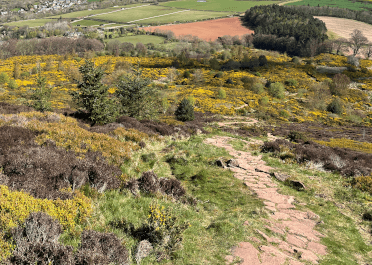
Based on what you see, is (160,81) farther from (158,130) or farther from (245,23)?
(245,23)

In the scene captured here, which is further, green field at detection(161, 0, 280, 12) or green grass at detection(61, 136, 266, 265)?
green field at detection(161, 0, 280, 12)

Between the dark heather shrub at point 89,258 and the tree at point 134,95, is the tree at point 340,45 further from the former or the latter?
the dark heather shrub at point 89,258

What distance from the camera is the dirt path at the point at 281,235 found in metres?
4.82

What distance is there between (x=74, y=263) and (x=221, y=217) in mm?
4053

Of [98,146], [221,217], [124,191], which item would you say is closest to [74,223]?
[124,191]

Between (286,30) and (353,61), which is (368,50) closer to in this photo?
(353,61)

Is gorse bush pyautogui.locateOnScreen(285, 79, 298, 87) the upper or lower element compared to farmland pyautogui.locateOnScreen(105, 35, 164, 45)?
lower

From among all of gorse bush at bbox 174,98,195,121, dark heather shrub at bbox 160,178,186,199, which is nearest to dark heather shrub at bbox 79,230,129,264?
dark heather shrub at bbox 160,178,186,199

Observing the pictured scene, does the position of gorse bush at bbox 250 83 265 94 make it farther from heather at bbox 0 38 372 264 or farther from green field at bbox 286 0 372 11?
green field at bbox 286 0 372 11

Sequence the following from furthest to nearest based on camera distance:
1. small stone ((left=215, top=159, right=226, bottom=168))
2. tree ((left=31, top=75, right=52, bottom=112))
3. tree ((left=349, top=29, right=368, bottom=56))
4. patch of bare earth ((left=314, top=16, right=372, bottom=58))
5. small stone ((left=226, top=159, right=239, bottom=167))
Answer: patch of bare earth ((left=314, top=16, right=372, bottom=58))
tree ((left=349, top=29, right=368, bottom=56))
tree ((left=31, top=75, right=52, bottom=112))
small stone ((left=226, top=159, right=239, bottom=167))
small stone ((left=215, top=159, right=226, bottom=168))

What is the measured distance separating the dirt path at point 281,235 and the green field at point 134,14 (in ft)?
637

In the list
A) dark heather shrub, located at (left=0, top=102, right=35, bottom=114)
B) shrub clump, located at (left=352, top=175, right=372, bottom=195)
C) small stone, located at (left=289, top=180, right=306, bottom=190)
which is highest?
dark heather shrub, located at (left=0, top=102, right=35, bottom=114)

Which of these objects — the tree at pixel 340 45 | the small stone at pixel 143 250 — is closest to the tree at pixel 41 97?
the small stone at pixel 143 250

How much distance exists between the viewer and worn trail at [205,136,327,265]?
482 centimetres
